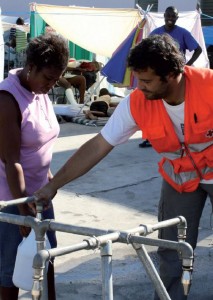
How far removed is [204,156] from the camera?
3.17 meters

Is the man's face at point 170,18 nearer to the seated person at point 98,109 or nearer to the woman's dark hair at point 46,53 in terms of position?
the seated person at point 98,109

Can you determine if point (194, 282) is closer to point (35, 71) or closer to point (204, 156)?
point (204, 156)

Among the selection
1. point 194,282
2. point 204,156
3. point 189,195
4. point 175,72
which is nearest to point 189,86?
point 175,72

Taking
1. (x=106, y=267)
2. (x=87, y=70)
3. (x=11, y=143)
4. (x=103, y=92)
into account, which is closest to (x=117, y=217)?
(x=11, y=143)

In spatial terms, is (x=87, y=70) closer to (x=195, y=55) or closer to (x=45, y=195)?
(x=195, y=55)

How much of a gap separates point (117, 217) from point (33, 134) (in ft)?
9.16

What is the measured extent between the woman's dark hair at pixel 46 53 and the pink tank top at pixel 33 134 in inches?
6.0

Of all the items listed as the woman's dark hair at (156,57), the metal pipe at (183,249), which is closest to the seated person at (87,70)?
the woman's dark hair at (156,57)

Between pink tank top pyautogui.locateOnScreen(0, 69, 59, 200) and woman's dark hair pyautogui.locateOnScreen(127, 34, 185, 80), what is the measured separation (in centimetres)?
53

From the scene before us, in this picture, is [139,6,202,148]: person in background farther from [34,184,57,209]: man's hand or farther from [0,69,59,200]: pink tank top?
[34,184,57,209]: man's hand

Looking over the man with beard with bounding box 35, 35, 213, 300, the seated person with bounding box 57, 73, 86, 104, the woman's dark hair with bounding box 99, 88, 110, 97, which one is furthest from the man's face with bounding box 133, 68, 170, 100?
the woman's dark hair with bounding box 99, 88, 110, 97

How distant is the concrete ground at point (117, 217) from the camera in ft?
14.1

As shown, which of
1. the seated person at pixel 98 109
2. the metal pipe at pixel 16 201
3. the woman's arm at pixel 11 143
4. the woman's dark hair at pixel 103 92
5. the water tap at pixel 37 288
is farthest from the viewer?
the woman's dark hair at pixel 103 92

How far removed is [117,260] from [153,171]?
286 cm
